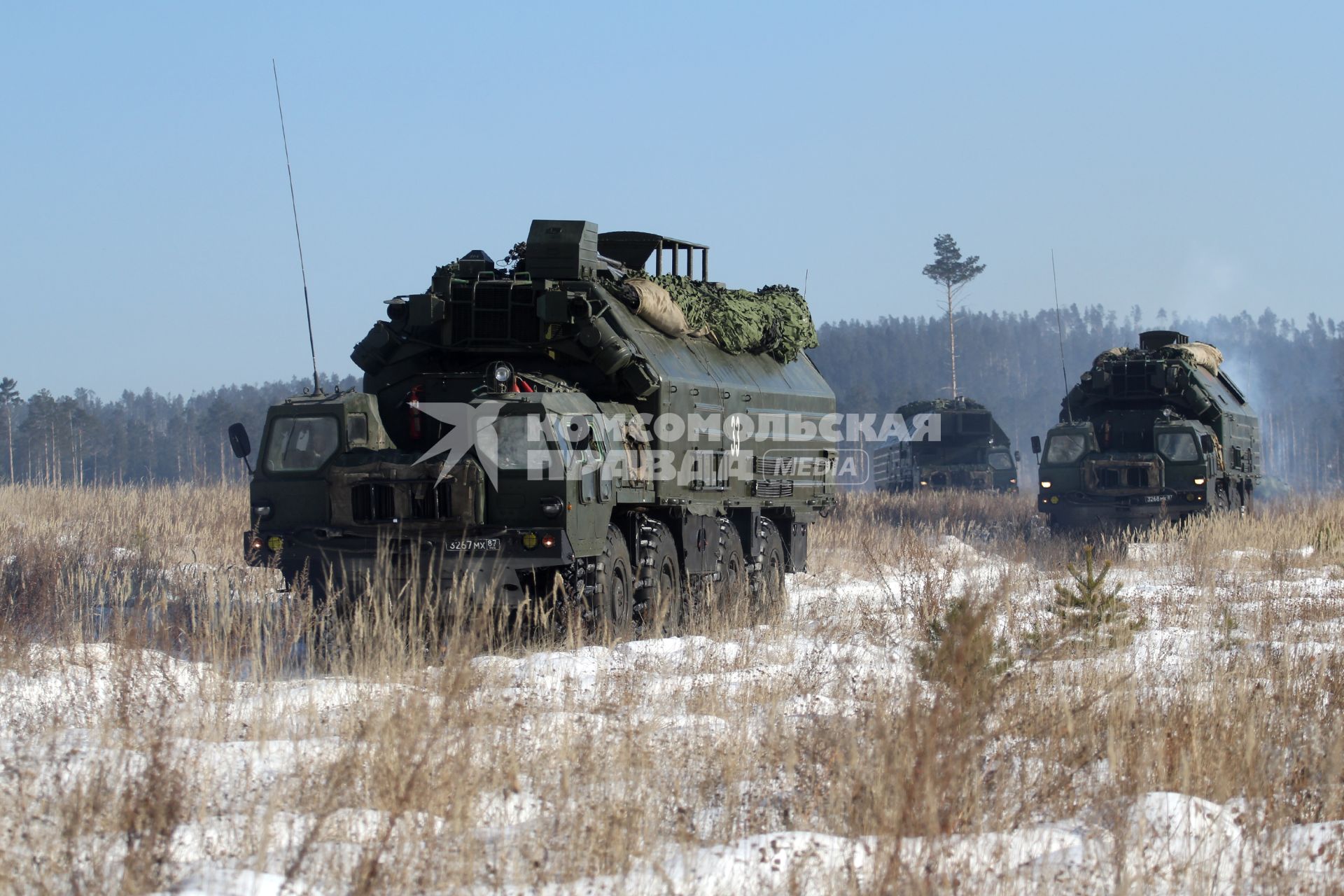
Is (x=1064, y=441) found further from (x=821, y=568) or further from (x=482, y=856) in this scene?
(x=482, y=856)

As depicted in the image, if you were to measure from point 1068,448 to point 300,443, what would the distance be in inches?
642

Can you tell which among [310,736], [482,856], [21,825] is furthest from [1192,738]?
[21,825]

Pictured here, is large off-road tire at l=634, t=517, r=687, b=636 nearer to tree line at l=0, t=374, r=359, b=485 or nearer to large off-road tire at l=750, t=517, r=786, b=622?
large off-road tire at l=750, t=517, r=786, b=622

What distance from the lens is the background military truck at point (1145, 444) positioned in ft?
81.4

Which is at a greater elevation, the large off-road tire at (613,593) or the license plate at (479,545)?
the license plate at (479,545)

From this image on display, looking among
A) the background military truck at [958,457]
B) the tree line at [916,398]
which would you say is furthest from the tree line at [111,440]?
the background military truck at [958,457]

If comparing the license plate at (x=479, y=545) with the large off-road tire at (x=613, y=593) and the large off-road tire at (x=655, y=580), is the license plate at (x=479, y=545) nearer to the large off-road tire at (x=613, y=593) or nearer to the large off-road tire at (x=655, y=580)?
the large off-road tire at (x=613, y=593)

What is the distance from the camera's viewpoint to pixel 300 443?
41.8 feet

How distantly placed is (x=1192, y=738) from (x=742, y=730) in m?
2.23

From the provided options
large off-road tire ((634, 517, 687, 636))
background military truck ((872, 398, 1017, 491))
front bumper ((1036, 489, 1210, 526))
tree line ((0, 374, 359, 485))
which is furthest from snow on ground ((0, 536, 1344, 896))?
tree line ((0, 374, 359, 485))

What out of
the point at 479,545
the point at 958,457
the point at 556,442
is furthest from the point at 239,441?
the point at 958,457

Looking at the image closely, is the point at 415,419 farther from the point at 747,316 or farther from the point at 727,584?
the point at 747,316

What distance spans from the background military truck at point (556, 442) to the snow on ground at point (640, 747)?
3.72ft

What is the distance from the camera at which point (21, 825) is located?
597cm
